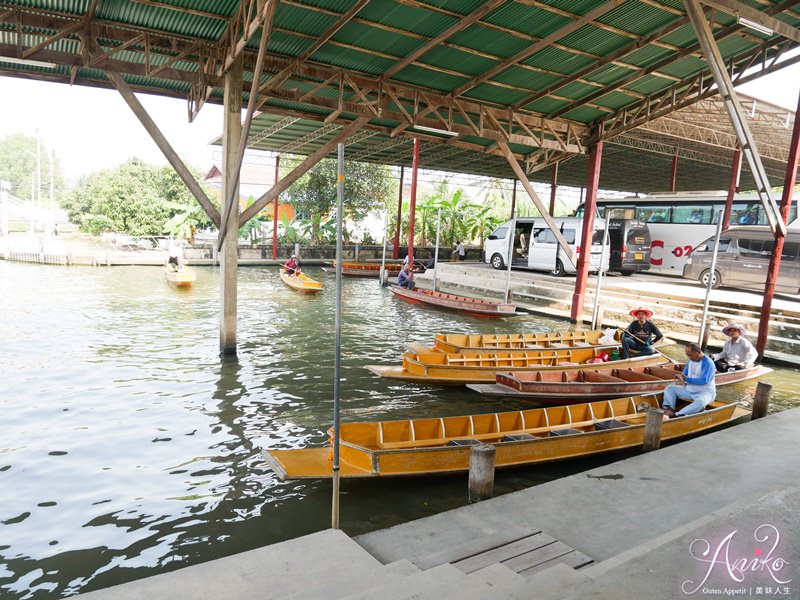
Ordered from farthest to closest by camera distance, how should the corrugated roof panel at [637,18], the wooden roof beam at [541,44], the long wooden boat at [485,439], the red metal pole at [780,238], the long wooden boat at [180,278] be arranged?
the long wooden boat at [180,278], the red metal pole at [780,238], the corrugated roof panel at [637,18], the wooden roof beam at [541,44], the long wooden boat at [485,439]

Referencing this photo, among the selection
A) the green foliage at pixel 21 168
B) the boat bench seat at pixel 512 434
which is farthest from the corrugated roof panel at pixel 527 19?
the green foliage at pixel 21 168

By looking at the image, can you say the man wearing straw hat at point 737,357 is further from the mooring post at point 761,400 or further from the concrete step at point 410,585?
the concrete step at point 410,585

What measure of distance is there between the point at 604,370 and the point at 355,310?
966cm

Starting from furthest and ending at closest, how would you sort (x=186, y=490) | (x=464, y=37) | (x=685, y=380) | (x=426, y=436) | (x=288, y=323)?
(x=288, y=323)
(x=464, y=37)
(x=685, y=380)
(x=426, y=436)
(x=186, y=490)

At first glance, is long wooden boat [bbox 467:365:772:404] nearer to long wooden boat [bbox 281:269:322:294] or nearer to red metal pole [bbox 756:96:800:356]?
red metal pole [bbox 756:96:800:356]

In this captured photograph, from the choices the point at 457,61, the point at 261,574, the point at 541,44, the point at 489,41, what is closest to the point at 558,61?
the point at 541,44

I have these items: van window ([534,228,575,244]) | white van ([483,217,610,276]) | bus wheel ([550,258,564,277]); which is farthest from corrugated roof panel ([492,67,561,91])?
bus wheel ([550,258,564,277])

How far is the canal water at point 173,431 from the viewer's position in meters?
5.04

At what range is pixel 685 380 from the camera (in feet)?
26.8

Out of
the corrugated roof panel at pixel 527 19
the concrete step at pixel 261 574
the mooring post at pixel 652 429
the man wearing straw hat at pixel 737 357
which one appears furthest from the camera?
the man wearing straw hat at pixel 737 357

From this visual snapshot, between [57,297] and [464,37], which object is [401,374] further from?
[57,297]

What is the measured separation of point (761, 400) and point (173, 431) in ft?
30.0

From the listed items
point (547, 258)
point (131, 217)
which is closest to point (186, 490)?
point (547, 258)

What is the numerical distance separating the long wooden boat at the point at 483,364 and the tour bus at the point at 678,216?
11.9 metres
